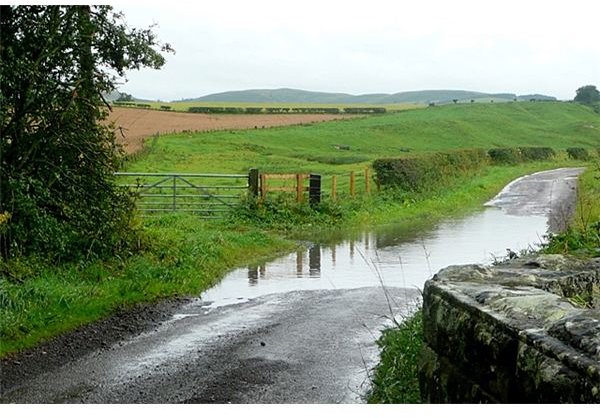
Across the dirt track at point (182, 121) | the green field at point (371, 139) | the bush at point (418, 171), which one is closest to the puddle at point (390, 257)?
the bush at point (418, 171)

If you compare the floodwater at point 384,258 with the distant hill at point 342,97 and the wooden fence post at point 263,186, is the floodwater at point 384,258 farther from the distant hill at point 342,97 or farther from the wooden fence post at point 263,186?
the distant hill at point 342,97

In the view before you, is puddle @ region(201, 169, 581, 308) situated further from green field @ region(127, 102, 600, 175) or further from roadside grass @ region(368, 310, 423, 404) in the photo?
green field @ region(127, 102, 600, 175)

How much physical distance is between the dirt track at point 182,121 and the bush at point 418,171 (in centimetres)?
1720

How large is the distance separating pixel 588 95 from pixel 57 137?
98337 millimetres

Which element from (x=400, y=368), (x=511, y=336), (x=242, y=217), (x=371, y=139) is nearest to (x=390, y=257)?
(x=242, y=217)

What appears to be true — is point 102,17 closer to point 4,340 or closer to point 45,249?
point 45,249

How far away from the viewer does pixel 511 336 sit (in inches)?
176

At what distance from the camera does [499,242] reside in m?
21.2

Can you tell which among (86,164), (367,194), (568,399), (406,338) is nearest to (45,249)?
(86,164)

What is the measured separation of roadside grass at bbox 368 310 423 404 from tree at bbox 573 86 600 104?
98.4 meters

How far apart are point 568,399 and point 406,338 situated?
4.76 meters

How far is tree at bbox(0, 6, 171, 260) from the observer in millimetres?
13000

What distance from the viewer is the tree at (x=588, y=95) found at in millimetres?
101137

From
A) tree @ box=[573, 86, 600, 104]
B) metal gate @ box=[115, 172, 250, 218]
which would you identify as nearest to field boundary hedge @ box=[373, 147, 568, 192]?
metal gate @ box=[115, 172, 250, 218]
